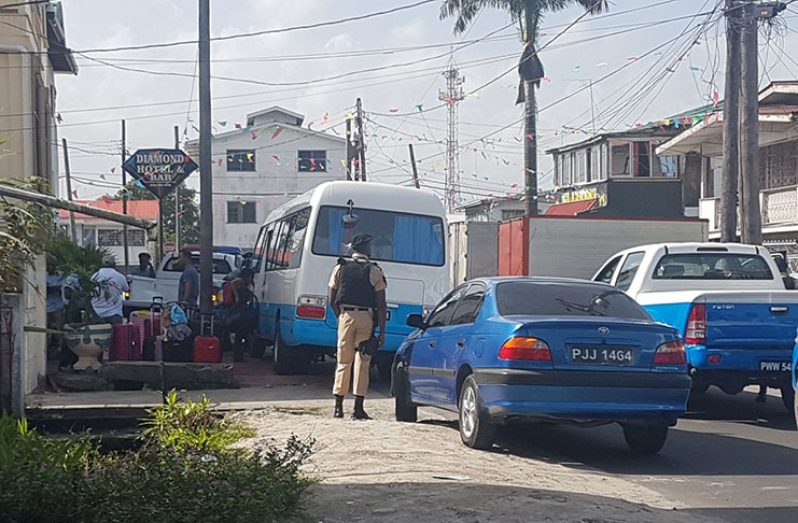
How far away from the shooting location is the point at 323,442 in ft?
30.5

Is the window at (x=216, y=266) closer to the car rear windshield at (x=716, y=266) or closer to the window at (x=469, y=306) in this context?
the car rear windshield at (x=716, y=266)

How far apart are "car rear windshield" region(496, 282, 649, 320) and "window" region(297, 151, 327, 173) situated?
167 feet

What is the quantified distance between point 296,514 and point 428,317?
5209mm

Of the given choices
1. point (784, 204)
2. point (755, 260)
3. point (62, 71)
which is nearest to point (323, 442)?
point (755, 260)

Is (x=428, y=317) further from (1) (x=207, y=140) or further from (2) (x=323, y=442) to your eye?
(1) (x=207, y=140)

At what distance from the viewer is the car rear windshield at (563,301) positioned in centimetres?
975

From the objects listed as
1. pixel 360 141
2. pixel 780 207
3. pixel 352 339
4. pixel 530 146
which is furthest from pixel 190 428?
pixel 360 141

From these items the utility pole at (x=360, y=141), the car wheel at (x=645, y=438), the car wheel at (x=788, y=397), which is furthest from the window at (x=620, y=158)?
the car wheel at (x=645, y=438)

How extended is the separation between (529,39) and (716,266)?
70.4ft

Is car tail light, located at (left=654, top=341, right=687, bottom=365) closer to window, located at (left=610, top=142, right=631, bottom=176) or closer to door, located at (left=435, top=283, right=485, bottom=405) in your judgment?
door, located at (left=435, top=283, right=485, bottom=405)

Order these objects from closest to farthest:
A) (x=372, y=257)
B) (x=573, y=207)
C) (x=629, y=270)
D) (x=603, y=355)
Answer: (x=603, y=355)
(x=629, y=270)
(x=372, y=257)
(x=573, y=207)

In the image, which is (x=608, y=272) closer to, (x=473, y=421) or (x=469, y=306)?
(x=469, y=306)

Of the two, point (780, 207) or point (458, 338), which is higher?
point (780, 207)

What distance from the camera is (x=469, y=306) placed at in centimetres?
1043
